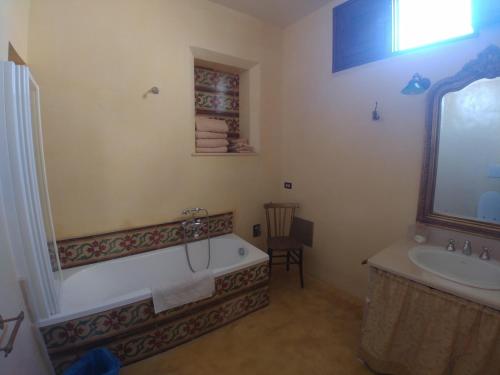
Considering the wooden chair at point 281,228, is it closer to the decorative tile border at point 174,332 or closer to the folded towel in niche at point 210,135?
the decorative tile border at point 174,332

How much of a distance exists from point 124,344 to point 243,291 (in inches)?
35.9

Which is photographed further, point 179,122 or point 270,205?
point 270,205

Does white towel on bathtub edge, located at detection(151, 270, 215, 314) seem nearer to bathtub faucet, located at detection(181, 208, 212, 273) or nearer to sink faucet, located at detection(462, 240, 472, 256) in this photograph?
bathtub faucet, located at detection(181, 208, 212, 273)

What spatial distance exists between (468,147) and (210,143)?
2.06 meters

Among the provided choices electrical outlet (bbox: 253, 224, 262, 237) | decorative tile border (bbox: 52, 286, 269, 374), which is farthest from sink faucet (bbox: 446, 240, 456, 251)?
electrical outlet (bbox: 253, 224, 262, 237)

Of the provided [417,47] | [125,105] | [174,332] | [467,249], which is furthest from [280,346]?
[417,47]

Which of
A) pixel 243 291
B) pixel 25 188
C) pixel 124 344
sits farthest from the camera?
pixel 243 291

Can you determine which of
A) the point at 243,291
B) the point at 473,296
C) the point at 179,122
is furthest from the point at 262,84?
the point at 473,296

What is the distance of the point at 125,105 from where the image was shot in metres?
2.04

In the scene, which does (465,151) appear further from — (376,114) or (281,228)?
(281,228)

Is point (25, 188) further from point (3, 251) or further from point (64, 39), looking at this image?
point (64, 39)

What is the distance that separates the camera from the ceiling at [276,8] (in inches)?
91.7

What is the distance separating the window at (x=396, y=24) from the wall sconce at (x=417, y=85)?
10.5 inches

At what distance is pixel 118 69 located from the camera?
1.99 m
